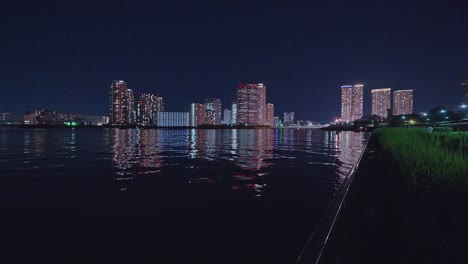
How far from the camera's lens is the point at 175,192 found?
10.2m

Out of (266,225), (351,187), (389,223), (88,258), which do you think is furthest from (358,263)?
(88,258)

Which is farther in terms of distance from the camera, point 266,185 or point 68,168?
point 68,168

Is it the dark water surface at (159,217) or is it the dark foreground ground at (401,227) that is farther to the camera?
the dark water surface at (159,217)

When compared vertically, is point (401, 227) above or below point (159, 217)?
→ above

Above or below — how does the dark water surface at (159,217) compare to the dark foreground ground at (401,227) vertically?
below

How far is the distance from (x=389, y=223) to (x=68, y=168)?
17046 millimetres

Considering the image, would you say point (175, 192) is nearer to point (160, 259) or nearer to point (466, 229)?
point (160, 259)

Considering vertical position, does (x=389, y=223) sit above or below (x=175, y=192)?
above

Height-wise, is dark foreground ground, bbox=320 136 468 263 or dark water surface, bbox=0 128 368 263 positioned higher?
dark foreground ground, bbox=320 136 468 263

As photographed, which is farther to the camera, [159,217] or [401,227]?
[159,217]

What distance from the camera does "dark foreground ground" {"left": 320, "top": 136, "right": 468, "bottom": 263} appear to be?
12.2ft

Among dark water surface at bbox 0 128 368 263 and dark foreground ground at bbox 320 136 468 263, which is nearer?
dark foreground ground at bbox 320 136 468 263

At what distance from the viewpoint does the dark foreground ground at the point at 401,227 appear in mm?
3721

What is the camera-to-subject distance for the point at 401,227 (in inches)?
187
